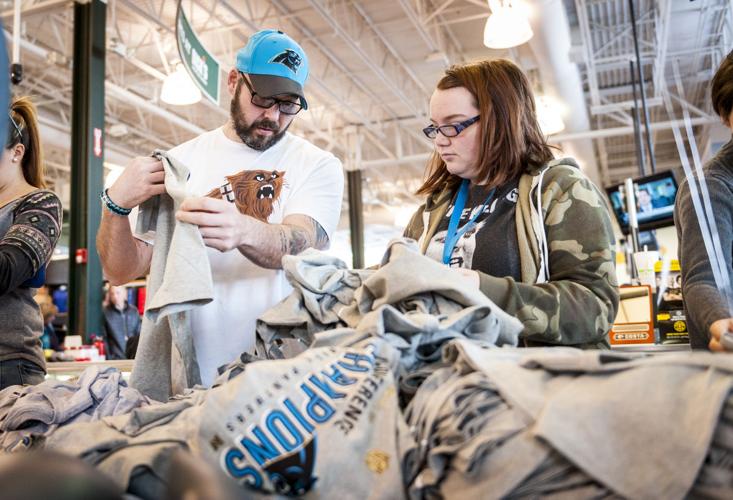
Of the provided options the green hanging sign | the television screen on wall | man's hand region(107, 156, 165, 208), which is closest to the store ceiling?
the television screen on wall

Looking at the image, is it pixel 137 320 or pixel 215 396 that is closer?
pixel 215 396

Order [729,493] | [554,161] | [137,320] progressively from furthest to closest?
[137,320] → [554,161] → [729,493]

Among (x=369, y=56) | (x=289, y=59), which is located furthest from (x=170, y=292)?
(x=369, y=56)

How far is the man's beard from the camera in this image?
1778 millimetres

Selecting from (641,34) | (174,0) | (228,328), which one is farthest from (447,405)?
(641,34)

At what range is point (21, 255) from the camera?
1.54 m

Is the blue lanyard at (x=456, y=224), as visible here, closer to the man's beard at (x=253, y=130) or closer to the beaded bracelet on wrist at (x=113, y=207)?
the man's beard at (x=253, y=130)

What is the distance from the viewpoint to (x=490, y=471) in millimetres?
623

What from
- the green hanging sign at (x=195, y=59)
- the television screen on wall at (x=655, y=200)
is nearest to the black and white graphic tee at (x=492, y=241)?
the green hanging sign at (x=195, y=59)

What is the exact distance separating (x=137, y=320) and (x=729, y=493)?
295 inches

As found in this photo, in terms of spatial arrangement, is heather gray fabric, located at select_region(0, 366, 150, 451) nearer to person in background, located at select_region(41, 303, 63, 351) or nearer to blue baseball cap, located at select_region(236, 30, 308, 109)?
blue baseball cap, located at select_region(236, 30, 308, 109)

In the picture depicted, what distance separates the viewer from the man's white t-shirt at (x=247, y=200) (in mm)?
1622

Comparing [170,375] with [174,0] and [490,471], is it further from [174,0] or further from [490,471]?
[174,0]

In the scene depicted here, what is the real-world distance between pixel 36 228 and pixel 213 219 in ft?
2.20
